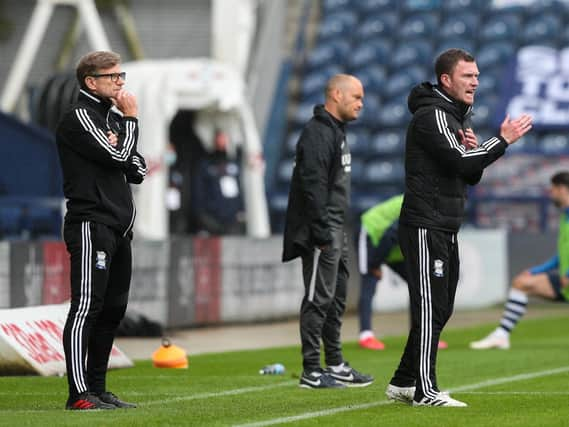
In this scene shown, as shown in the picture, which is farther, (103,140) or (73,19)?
(73,19)

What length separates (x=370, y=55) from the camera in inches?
1216

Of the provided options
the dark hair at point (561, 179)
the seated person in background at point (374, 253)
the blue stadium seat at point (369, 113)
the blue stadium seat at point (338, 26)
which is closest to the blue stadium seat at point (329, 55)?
the blue stadium seat at point (338, 26)

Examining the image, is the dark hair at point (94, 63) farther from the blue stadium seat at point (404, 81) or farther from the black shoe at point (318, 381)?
the blue stadium seat at point (404, 81)

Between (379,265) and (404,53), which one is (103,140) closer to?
(379,265)

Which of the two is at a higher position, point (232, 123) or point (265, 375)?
point (232, 123)

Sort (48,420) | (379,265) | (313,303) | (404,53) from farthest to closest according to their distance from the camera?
(404,53) < (379,265) < (313,303) < (48,420)

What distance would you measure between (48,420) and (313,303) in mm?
2692

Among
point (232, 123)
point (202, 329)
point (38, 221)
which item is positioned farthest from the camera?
point (232, 123)

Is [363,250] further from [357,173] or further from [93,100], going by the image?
[357,173]

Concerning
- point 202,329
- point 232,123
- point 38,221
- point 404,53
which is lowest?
point 202,329

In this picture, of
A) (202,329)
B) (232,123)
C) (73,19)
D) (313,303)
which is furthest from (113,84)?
(73,19)

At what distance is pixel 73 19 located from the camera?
28.7 metres

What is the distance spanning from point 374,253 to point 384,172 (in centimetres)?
1348

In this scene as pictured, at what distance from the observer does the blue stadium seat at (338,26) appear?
3212cm
